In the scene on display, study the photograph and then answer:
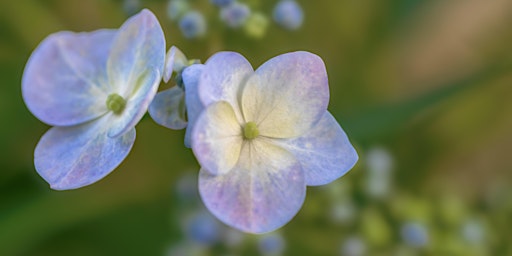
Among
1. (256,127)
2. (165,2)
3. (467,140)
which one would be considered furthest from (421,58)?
(256,127)

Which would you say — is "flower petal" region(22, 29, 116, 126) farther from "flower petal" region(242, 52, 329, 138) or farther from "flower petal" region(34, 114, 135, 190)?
"flower petal" region(242, 52, 329, 138)

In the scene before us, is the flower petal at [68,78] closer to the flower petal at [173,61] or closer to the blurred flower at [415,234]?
the flower petal at [173,61]

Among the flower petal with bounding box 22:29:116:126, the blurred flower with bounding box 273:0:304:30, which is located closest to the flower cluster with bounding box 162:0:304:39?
the blurred flower with bounding box 273:0:304:30

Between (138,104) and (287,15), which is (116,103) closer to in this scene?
(138,104)

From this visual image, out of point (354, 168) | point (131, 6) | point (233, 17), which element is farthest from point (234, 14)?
point (354, 168)

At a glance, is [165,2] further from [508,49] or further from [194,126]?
[508,49]

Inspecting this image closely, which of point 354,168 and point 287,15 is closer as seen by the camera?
point 287,15
